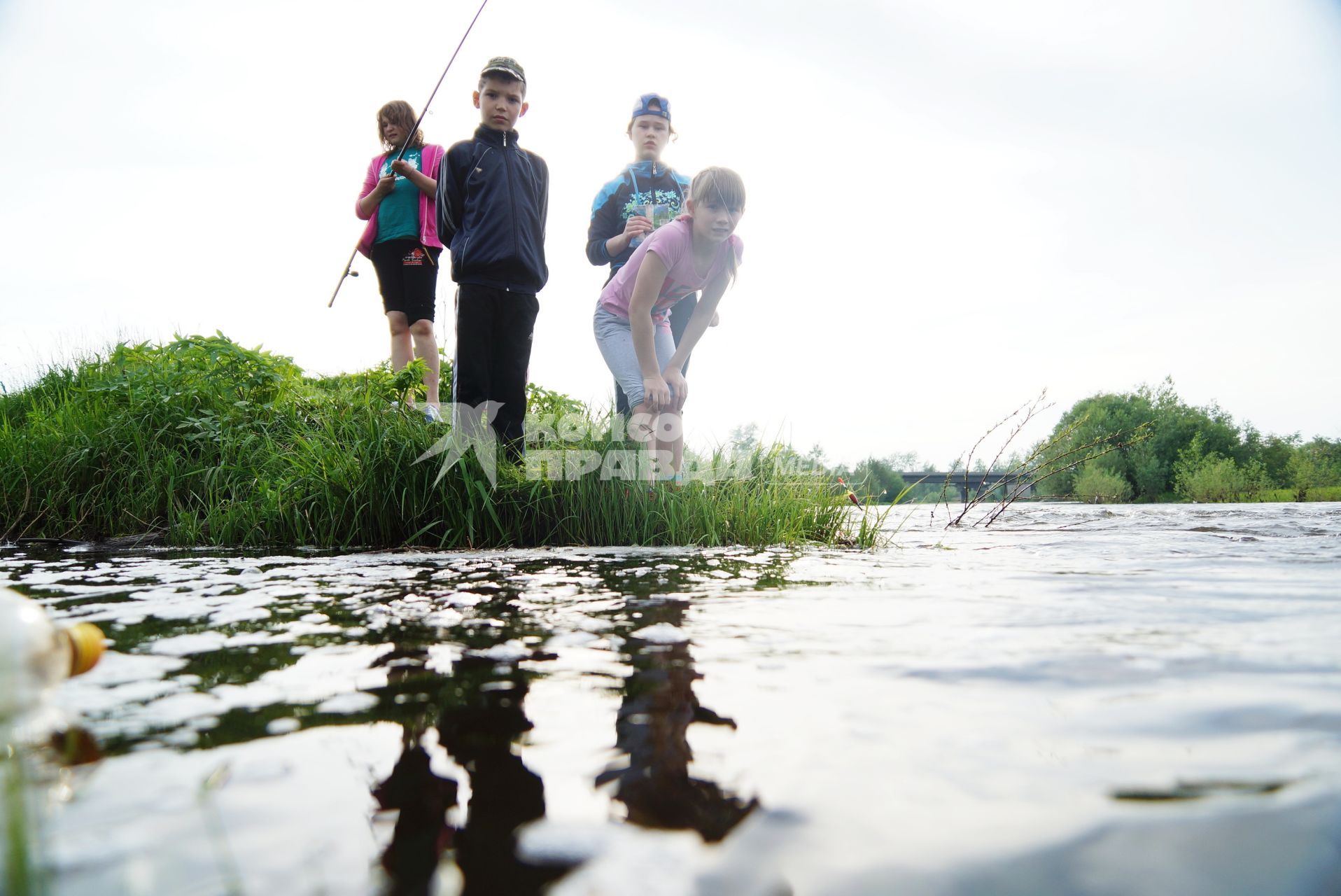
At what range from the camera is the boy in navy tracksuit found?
14.3 feet

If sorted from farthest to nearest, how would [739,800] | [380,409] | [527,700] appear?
[380,409] → [527,700] → [739,800]

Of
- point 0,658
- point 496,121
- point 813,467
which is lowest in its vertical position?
point 0,658

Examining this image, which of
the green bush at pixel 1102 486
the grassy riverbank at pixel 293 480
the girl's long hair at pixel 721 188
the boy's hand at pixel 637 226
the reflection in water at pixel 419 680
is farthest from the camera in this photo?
the green bush at pixel 1102 486

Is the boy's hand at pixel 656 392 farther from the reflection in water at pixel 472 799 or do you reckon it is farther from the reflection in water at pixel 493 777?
the reflection in water at pixel 472 799

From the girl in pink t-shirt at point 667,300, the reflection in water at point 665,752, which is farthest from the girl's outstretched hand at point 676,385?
the reflection in water at point 665,752

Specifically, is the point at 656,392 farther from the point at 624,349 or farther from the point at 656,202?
the point at 656,202

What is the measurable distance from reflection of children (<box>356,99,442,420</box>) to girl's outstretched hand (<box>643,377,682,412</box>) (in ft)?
7.04

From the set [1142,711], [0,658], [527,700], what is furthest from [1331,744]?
[0,658]

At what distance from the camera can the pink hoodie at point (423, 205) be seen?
5.57 metres

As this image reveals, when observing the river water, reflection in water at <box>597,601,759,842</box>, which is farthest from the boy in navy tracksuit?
reflection in water at <box>597,601,759,842</box>

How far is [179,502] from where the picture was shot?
544 centimetres

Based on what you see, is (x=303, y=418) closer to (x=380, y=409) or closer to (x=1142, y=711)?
(x=380, y=409)

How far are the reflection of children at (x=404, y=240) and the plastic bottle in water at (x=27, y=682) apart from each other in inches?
180

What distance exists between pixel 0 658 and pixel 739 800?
0.88 meters
